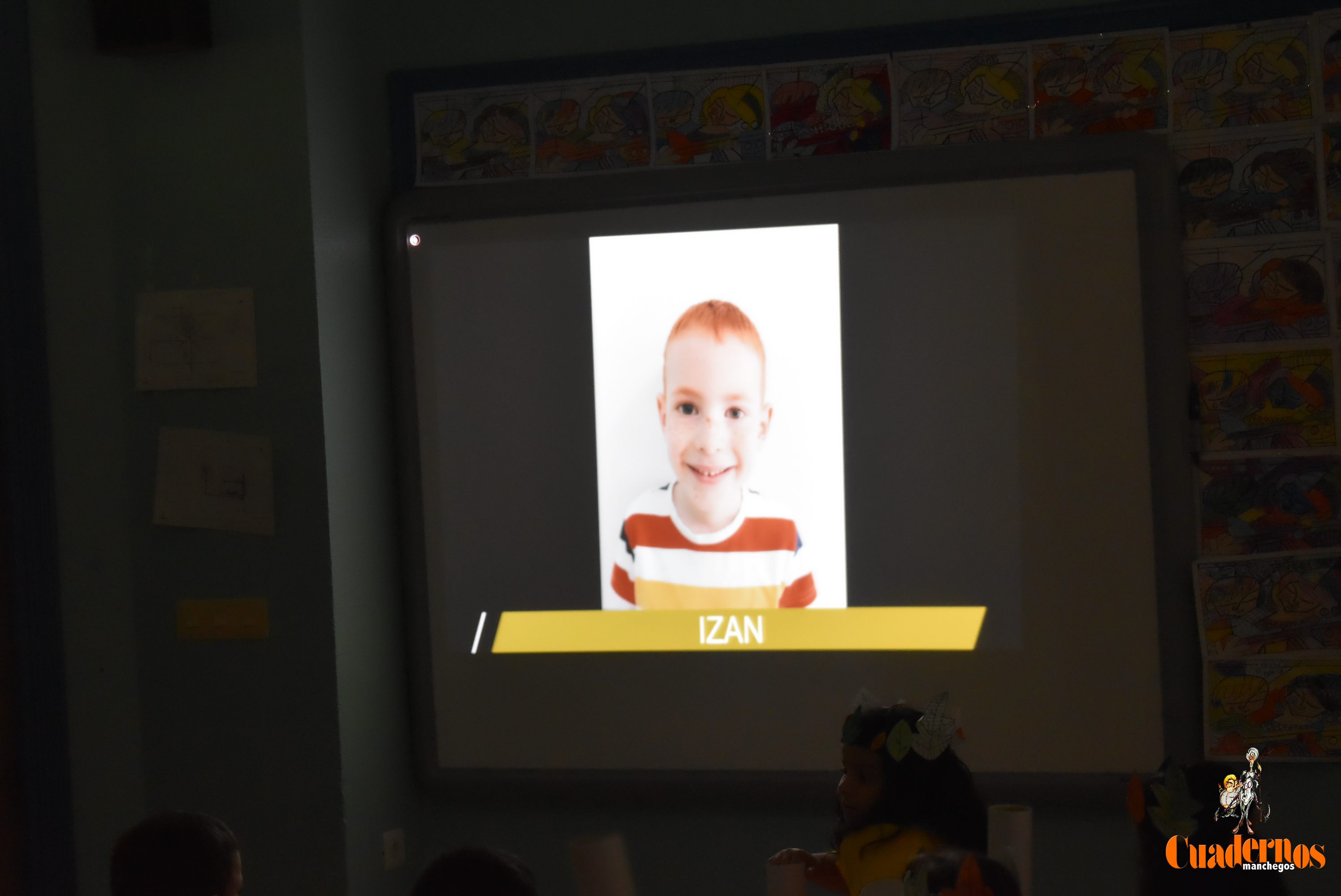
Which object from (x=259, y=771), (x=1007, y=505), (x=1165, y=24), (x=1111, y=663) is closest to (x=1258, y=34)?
(x=1165, y=24)

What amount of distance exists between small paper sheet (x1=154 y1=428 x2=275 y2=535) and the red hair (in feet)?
2.73

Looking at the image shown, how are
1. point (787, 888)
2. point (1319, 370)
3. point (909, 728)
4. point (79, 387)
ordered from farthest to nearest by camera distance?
point (79, 387) → point (1319, 370) → point (909, 728) → point (787, 888)

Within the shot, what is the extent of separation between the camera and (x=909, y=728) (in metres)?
1.41

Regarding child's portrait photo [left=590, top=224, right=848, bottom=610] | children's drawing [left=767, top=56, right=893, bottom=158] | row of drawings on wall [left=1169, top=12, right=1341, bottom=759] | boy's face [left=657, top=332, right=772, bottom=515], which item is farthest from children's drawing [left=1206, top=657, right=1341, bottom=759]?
children's drawing [left=767, top=56, right=893, bottom=158]

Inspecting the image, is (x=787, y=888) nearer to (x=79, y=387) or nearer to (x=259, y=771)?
(x=259, y=771)

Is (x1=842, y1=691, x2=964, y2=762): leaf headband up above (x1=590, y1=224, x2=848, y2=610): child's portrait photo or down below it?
below

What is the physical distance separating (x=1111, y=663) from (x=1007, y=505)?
0.35m

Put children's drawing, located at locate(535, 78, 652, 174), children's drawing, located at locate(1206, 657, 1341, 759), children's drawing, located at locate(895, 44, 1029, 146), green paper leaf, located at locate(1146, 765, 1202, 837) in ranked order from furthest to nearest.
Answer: children's drawing, located at locate(535, 78, 652, 174) < children's drawing, located at locate(895, 44, 1029, 146) < children's drawing, located at locate(1206, 657, 1341, 759) < green paper leaf, located at locate(1146, 765, 1202, 837)

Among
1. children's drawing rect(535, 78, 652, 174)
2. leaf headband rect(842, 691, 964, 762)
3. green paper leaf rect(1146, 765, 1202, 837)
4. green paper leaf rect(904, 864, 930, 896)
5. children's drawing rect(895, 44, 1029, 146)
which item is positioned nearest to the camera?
green paper leaf rect(904, 864, 930, 896)

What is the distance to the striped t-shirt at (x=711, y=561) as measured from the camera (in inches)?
82.0

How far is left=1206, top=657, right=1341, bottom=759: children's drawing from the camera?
75.3 inches

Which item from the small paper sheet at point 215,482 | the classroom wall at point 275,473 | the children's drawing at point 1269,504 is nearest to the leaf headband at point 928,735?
the classroom wall at point 275,473

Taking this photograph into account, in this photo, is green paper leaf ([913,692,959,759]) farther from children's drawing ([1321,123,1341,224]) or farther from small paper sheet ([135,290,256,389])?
small paper sheet ([135,290,256,389])

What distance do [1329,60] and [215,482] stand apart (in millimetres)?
2215
